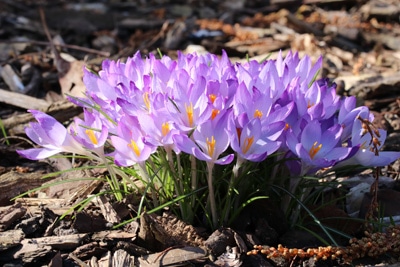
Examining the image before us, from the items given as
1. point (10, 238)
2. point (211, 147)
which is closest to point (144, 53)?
point (10, 238)

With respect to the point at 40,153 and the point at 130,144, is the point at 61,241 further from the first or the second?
the point at 130,144

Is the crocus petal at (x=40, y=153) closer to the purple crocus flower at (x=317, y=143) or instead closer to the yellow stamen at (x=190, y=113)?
the yellow stamen at (x=190, y=113)

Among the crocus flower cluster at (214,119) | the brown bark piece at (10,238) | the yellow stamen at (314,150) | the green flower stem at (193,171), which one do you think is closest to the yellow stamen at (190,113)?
the crocus flower cluster at (214,119)

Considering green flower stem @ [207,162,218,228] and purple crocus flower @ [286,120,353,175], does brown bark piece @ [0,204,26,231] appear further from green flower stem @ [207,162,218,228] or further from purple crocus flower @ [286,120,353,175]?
purple crocus flower @ [286,120,353,175]

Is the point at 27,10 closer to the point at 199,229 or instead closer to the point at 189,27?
the point at 189,27

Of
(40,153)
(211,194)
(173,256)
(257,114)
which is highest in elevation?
(257,114)

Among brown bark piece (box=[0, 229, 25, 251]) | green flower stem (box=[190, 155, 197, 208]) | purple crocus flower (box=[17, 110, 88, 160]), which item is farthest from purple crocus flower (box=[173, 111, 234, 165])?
brown bark piece (box=[0, 229, 25, 251])

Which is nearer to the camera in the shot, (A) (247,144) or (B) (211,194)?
(A) (247,144)
